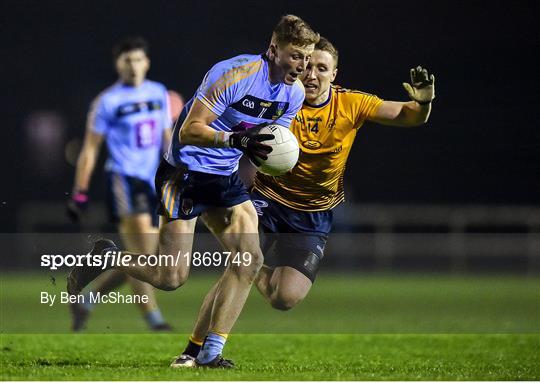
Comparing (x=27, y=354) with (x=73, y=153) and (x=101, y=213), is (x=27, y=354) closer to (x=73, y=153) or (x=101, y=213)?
(x=73, y=153)

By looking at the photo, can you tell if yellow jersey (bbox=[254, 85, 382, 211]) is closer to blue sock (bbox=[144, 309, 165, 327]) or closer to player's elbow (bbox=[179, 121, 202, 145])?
player's elbow (bbox=[179, 121, 202, 145])

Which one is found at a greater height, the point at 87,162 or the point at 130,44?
the point at 130,44

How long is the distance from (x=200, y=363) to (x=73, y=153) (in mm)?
9094

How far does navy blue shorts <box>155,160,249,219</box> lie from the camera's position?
6.78m

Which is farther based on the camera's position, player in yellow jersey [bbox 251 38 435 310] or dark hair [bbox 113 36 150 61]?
dark hair [bbox 113 36 150 61]

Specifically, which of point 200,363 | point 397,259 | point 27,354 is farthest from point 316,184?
point 397,259

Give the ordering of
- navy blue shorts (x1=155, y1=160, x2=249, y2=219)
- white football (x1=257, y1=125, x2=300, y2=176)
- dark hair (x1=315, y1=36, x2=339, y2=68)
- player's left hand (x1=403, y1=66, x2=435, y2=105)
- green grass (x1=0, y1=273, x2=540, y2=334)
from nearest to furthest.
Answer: white football (x1=257, y1=125, x2=300, y2=176) < navy blue shorts (x1=155, y1=160, x2=249, y2=219) < player's left hand (x1=403, y1=66, x2=435, y2=105) < dark hair (x1=315, y1=36, x2=339, y2=68) < green grass (x1=0, y1=273, x2=540, y2=334)

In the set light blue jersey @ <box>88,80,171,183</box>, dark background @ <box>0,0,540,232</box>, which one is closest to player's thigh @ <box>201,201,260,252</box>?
dark background @ <box>0,0,540,232</box>

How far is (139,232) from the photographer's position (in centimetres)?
1051

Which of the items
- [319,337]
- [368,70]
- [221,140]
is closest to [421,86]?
[221,140]

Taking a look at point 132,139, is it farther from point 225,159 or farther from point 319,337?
point 225,159

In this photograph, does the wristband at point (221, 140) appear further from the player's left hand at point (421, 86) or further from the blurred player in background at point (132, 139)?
the blurred player in background at point (132, 139)

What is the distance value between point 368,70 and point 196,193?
10.3ft

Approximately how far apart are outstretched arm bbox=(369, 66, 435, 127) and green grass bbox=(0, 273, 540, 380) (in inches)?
64.1
